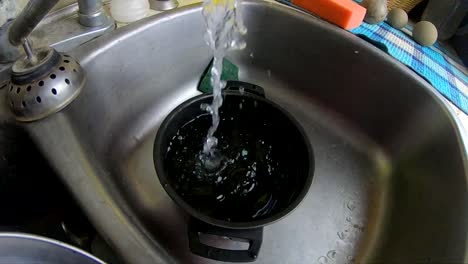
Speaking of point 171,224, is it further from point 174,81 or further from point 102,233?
point 174,81

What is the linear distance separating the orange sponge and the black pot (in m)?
0.22

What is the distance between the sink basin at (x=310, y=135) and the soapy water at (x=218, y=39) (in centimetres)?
2

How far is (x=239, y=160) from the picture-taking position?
562 mm

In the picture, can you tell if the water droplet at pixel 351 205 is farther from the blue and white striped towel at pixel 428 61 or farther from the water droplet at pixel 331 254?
the blue and white striped towel at pixel 428 61

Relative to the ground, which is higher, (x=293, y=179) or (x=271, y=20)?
(x=271, y=20)

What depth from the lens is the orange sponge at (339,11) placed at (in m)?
0.63

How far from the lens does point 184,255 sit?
1.63 feet

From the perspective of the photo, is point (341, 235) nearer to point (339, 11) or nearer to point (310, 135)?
point (310, 135)

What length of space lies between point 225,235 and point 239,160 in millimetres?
171

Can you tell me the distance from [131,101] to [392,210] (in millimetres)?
490

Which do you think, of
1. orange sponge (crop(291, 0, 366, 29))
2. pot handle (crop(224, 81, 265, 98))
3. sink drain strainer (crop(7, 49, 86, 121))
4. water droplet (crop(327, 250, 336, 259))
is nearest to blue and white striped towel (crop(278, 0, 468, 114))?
orange sponge (crop(291, 0, 366, 29))

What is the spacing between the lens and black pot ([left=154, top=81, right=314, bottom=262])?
1.51ft

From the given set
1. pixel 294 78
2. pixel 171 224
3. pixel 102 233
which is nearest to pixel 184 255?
pixel 171 224

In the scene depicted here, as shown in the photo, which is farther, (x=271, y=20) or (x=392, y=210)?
(x=271, y=20)
